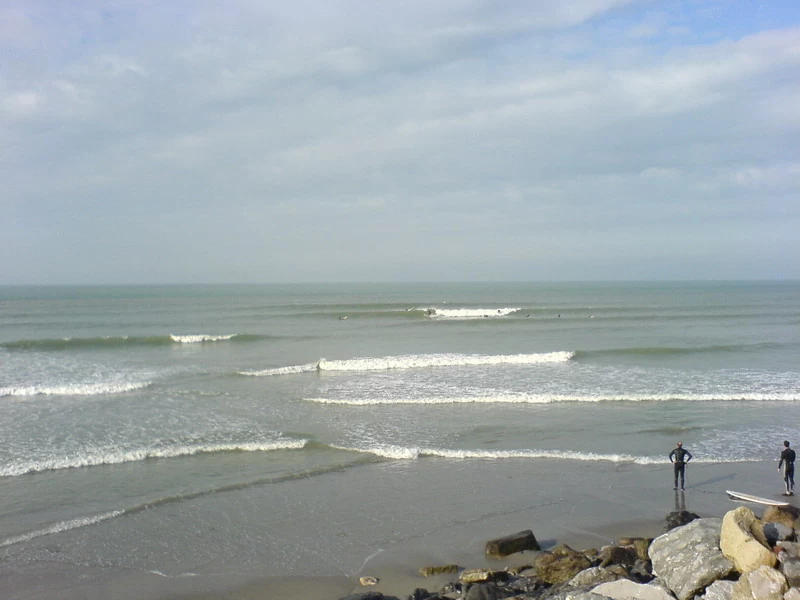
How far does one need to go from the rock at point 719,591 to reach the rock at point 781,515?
4.07 m

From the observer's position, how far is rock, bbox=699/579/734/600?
20.9ft

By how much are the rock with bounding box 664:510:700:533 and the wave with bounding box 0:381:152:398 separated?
1727 centimetres

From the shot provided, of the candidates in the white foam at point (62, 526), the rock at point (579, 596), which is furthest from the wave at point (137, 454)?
the rock at point (579, 596)

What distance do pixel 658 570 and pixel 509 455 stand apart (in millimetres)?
6905

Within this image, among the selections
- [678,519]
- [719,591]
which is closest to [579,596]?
[719,591]

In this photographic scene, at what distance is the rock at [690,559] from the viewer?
6711 mm

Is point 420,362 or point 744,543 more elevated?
point 744,543

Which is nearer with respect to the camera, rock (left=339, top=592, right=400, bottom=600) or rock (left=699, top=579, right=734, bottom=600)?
rock (left=699, top=579, right=734, bottom=600)

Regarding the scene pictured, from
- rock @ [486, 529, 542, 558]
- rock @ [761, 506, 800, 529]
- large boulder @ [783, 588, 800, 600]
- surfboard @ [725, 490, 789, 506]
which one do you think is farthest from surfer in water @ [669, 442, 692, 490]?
large boulder @ [783, 588, 800, 600]

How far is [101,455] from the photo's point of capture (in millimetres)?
13812

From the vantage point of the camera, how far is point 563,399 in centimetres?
1972

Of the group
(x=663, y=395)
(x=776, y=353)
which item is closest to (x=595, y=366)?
(x=663, y=395)

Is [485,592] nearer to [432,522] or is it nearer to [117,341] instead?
[432,522]

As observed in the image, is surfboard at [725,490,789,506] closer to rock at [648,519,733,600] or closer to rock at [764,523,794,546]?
rock at [764,523,794,546]
